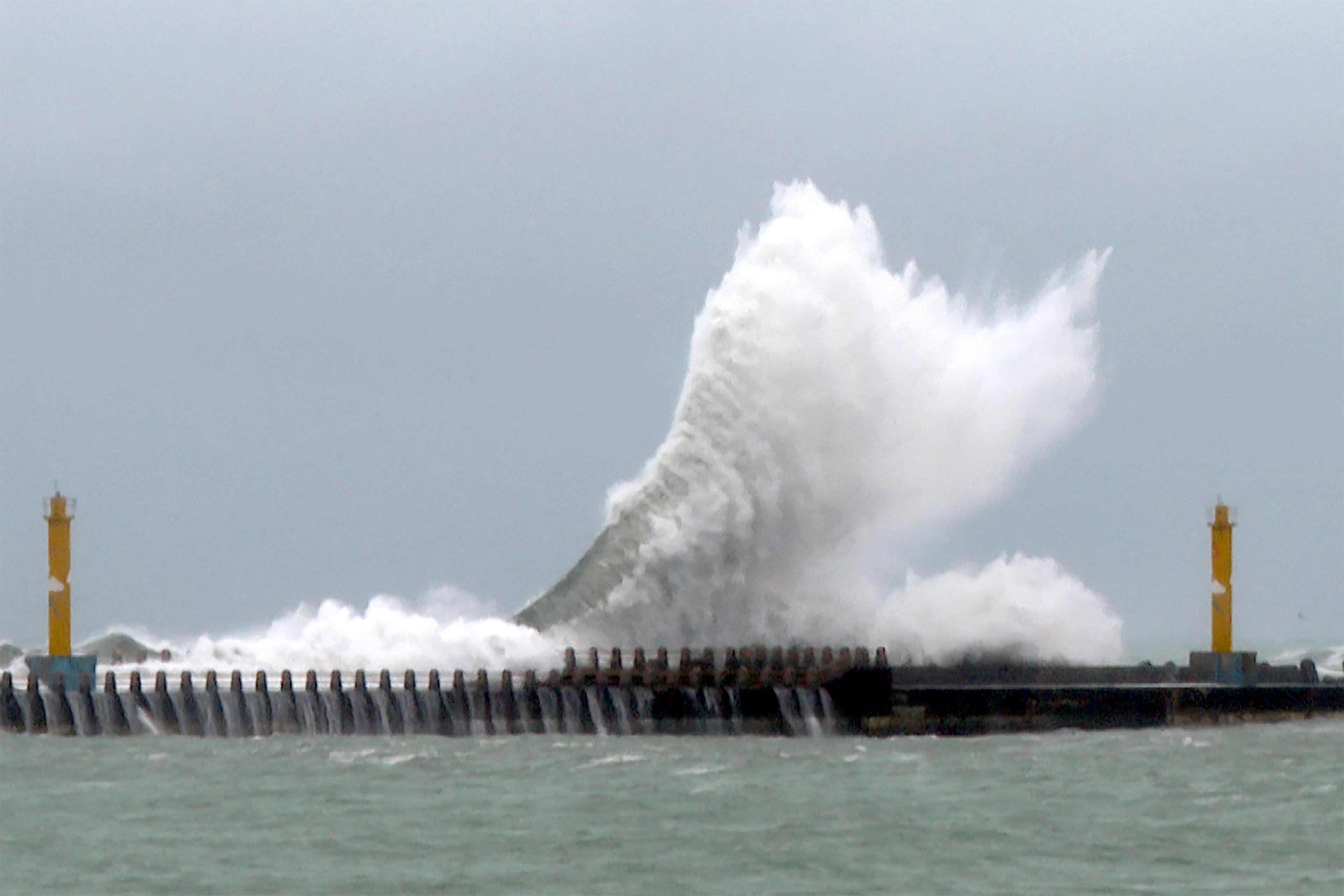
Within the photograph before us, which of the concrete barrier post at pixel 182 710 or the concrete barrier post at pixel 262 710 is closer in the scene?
the concrete barrier post at pixel 182 710

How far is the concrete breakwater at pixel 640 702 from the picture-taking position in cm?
3269

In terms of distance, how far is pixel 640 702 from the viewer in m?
34.5

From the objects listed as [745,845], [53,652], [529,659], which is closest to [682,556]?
[529,659]

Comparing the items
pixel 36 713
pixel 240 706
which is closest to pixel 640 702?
pixel 240 706

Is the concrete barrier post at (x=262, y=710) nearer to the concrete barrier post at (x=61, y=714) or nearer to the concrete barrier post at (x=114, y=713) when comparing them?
the concrete barrier post at (x=114, y=713)

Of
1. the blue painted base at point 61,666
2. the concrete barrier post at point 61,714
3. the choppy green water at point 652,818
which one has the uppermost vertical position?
the blue painted base at point 61,666

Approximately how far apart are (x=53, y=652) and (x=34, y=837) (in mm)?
11440

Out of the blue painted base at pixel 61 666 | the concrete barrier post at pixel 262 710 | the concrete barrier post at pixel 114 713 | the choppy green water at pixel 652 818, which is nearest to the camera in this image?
the choppy green water at pixel 652 818

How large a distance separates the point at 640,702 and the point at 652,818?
952cm

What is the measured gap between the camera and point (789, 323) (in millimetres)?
41906

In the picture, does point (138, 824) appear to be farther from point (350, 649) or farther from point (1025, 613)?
point (1025, 613)

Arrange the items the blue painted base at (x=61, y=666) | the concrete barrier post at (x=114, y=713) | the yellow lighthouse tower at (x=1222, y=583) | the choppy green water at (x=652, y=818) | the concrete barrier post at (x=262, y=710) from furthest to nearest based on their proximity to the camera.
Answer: the yellow lighthouse tower at (x=1222, y=583) < the blue painted base at (x=61, y=666) < the concrete barrier post at (x=262, y=710) < the concrete barrier post at (x=114, y=713) < the choppy green water at (x=652, y=818)

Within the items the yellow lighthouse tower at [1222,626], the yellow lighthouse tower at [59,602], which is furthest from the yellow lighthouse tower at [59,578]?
the yellow lighthouse tower at [1222,626]

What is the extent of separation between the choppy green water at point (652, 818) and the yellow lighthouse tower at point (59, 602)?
9.33 feet
